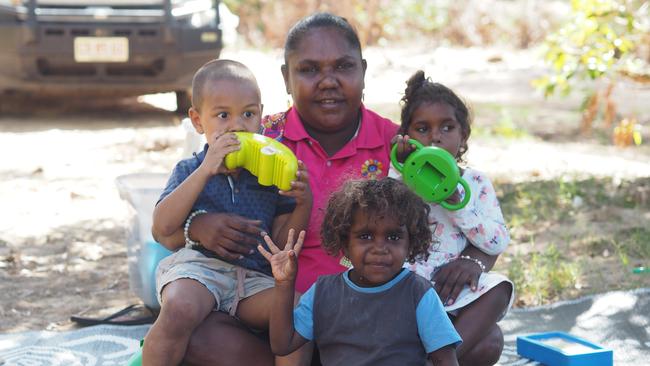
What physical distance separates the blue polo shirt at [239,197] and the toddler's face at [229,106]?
126mm

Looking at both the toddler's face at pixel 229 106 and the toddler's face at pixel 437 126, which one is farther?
the toddler's face at pixel 437 126

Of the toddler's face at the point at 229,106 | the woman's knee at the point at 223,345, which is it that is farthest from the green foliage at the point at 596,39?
the woman's knee at the point at 223,345

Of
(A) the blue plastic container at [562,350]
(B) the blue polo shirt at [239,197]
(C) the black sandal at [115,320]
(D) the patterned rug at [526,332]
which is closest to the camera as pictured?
(B) the blue polo shirt at [239,197]

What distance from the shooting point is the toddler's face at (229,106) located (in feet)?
9.89

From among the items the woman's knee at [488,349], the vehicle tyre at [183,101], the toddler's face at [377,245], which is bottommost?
the vehicle tyre at [183,101]

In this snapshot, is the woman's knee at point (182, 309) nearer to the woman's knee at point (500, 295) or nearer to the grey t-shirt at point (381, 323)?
the grey t-shirt at point (381, 323)

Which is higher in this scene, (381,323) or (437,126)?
(437,126)

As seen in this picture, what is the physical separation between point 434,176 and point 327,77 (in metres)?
0.47

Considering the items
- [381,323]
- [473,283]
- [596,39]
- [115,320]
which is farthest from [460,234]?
[596,39]

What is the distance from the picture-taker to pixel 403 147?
3096mm

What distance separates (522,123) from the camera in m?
8.73

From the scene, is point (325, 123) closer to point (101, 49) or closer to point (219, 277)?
point (219, 277)

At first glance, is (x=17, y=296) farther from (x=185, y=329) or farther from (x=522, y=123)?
(x=522, y=123)

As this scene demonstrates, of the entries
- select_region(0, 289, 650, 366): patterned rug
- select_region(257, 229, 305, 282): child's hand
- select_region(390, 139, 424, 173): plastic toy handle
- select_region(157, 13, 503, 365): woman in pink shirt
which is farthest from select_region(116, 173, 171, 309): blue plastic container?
select_region(257, 229, 305, 282): child's hand
